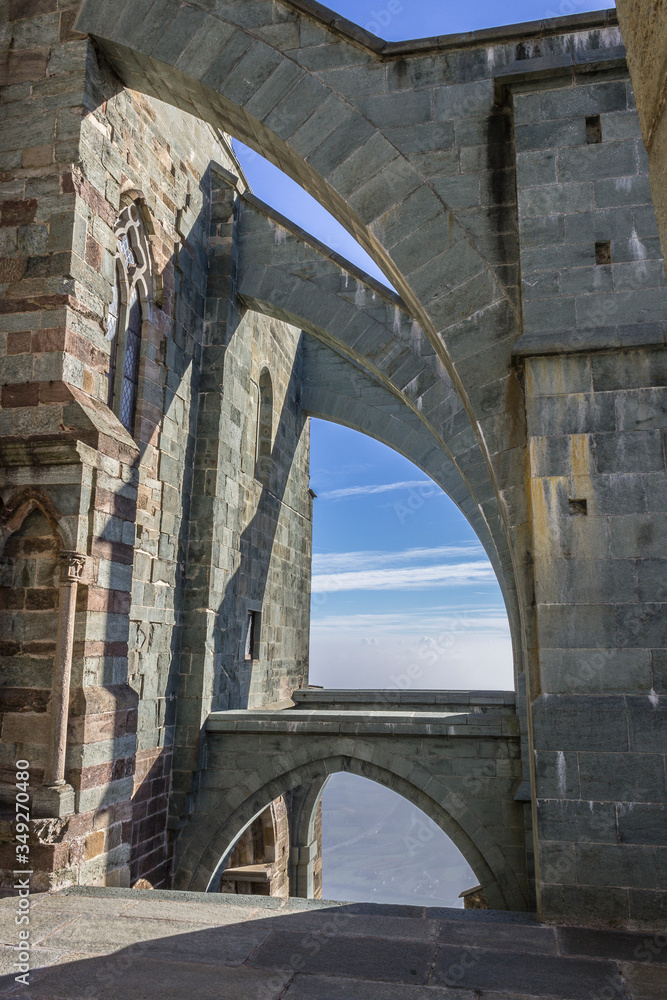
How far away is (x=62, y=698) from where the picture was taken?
451cm

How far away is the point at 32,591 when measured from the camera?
15.4ft

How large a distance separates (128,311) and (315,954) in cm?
629

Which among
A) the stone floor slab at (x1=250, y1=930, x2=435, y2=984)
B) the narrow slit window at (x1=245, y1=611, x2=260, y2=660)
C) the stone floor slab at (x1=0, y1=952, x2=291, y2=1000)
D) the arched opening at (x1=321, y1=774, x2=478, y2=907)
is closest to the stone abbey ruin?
the stone floor slab at (x1=250, y1=930, x2=435, y2=984)

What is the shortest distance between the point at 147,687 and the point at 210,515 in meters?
2.20

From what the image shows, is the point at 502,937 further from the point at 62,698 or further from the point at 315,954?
the point at 62,698

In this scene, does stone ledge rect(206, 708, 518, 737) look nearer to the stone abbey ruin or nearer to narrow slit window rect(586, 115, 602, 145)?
the stone abbey ruin

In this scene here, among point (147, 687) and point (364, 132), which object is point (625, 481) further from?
point (147, 687)

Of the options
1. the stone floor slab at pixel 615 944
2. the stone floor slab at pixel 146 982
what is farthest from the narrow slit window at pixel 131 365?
the stone floor slab at pixel 615 944

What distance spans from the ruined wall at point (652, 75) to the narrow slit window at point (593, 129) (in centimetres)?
303

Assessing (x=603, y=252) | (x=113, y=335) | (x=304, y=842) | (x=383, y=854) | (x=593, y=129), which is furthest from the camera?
(x=383, y=854)

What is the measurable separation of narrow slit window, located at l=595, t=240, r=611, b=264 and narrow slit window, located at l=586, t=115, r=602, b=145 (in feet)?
2.02

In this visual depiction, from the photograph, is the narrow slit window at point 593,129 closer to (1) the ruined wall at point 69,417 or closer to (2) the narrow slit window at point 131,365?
(1) the ruined wall at point 69,417

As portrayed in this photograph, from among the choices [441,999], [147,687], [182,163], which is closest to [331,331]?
[182,163]

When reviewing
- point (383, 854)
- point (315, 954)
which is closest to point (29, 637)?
point (315, 954)
